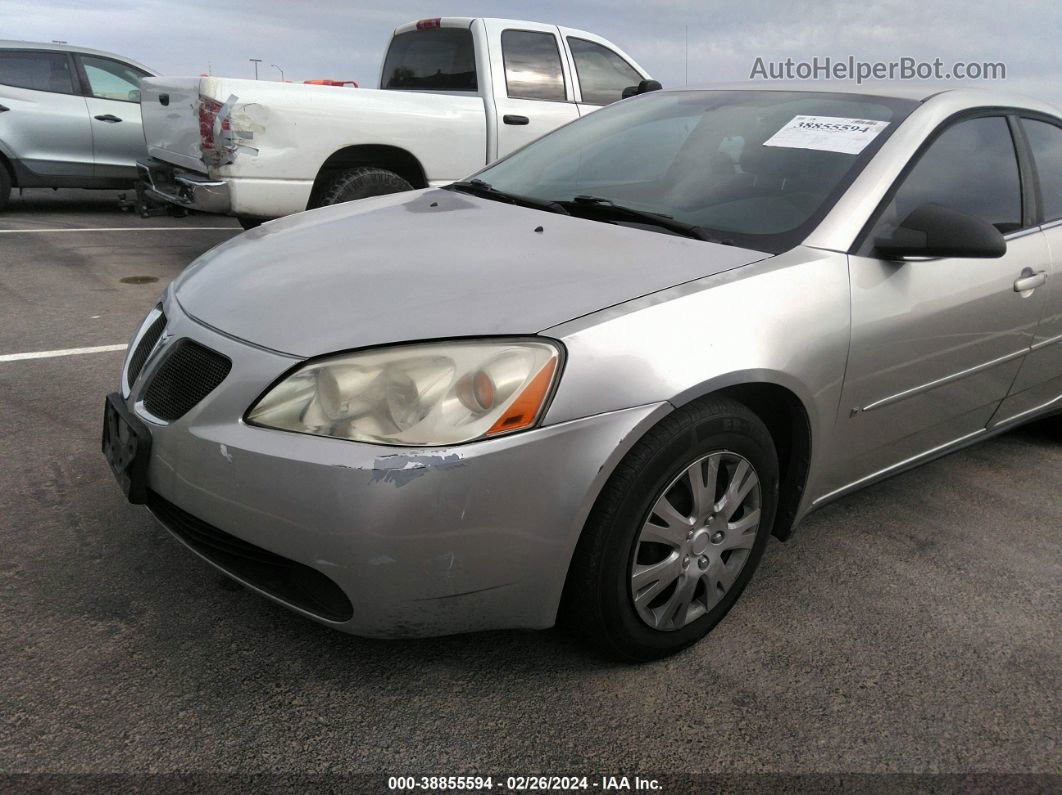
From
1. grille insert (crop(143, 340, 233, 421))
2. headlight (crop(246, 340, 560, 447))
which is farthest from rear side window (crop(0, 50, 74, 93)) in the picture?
headlight (crop(246, 340, 560, 447))

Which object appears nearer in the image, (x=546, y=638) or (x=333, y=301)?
(x=333, y=301)

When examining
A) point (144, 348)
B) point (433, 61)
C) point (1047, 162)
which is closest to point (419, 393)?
point (144, 348)

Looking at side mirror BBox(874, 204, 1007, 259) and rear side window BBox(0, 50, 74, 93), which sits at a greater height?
rear side window BBox(0, 50, 74, 93)

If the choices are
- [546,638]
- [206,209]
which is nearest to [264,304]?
[546,638]

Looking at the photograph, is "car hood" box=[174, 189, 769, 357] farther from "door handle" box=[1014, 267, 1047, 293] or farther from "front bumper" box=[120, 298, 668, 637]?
"door handle" box=[1014, 267, 1047, 293]

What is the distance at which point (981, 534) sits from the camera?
320 centimetres

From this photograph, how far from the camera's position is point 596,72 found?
766cm

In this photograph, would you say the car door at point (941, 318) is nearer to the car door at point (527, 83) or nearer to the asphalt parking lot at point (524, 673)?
the asphalt parking lot at point (524, 673)

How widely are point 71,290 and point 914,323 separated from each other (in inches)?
210

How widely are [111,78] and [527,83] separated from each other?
462cm

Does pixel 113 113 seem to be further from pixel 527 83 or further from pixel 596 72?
pixel 596 72

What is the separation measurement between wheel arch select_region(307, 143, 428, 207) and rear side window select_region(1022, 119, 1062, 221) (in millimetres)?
4335

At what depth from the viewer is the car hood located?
2.06m

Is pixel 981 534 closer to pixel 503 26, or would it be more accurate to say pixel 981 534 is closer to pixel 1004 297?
pixel 1004 297
